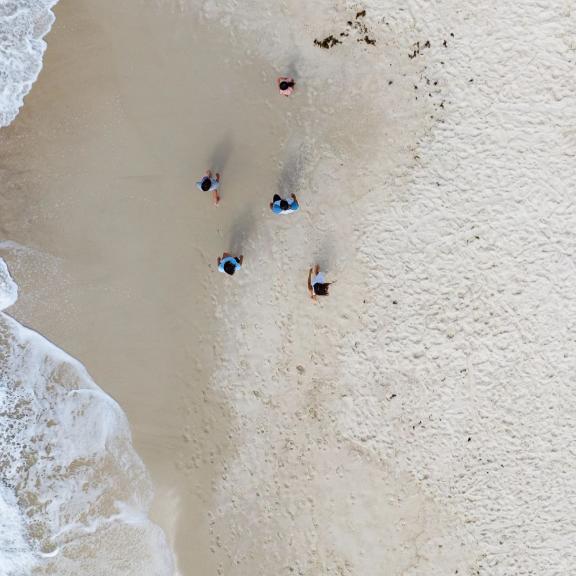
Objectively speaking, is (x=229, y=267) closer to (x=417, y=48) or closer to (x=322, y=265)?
(x=322, y=265)

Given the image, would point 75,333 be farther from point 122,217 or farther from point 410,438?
point 410,438

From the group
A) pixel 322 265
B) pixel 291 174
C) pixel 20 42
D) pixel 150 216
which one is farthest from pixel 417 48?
pixel 20 42

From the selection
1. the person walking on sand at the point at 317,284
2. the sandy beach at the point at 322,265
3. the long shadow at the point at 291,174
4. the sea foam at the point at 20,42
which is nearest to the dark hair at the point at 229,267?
the sandy beach at the point at 322,265

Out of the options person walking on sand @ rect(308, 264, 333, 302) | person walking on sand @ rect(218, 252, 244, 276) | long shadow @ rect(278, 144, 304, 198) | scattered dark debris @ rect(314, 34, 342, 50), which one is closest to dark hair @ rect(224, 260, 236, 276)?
person walking on sand @ rect(218, 252, 244, 276)

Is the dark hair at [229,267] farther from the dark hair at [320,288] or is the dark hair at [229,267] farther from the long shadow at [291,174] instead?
the long shadow at [291,174]

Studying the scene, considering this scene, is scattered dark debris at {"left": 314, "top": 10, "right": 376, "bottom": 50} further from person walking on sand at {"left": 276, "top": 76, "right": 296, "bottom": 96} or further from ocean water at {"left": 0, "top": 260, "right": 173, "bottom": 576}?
ocean water at {"left": 0, "top": 260, "right": 173, "bottom": 576}

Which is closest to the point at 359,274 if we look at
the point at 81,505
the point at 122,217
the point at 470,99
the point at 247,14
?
the point at 470,99
